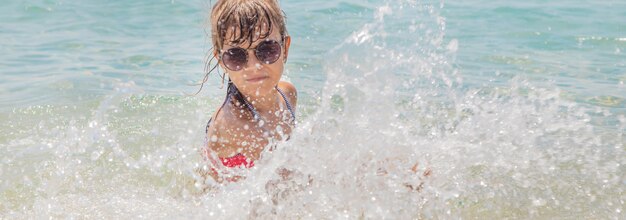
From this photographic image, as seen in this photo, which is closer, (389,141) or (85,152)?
(389,141)

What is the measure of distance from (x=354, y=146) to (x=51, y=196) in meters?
1.50

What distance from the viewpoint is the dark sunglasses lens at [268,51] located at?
3.23m

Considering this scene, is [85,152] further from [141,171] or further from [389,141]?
[389,141]

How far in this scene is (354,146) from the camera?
3.39 metres

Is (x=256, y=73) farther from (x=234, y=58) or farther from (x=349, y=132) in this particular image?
(x=349, y=132)

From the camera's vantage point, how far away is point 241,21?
10.5 feet

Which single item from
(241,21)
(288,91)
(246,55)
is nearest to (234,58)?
(246,55)

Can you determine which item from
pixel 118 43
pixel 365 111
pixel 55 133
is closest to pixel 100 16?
pixel 118 43

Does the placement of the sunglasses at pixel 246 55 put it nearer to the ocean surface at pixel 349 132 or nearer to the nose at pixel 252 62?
the nose at pixel 252 62

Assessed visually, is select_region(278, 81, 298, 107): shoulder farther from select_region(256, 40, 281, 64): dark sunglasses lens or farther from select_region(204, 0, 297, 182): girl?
select_region(256, 40, 281, 64): dark sunglasses lens

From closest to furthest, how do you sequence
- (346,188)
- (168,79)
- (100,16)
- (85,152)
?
1. (346,188)
2. (85,152)
3. (168,79)
4. (100,16)

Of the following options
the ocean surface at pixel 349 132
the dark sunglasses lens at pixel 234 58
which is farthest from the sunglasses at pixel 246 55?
the ocean surface at pixel 349 132

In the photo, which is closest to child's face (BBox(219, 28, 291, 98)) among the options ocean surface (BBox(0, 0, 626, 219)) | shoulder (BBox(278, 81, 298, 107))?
ocean surface (BBox(0, 0, 626, 219))

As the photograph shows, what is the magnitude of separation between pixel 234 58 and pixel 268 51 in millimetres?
150
